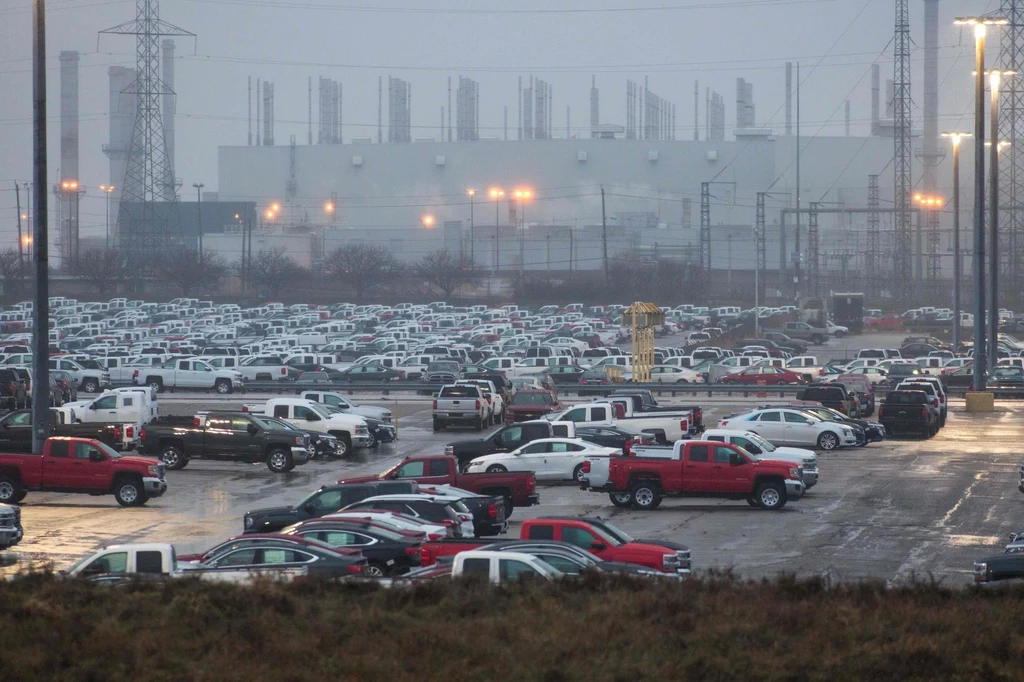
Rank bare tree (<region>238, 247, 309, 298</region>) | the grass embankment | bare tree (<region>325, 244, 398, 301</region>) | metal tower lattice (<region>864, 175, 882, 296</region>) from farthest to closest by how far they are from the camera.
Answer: bare tree (<region>238, 247, 309, 298</region>) → bare tree (<region>325, 244, 398, 301</region>) → metal tower lattice (<region>864, 175, 882, 296</region>) → the grass embankment

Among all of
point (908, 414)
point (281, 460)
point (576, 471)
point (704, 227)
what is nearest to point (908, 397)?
point (908, 414)

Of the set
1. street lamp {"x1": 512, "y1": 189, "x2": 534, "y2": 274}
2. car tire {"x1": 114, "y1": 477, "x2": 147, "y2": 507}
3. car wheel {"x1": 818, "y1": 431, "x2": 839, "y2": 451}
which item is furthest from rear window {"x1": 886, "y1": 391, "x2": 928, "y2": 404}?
street lamp {"x1": 512, "y1": 189, "x2": 534, "y2": 274}

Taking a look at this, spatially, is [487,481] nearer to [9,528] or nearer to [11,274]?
[9,528]

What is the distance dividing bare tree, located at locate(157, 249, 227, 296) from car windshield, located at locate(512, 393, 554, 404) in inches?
2860

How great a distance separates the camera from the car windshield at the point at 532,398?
39.7 metres

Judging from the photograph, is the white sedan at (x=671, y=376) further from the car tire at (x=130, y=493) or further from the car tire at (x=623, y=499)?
the car tire at (x=130, y=493)

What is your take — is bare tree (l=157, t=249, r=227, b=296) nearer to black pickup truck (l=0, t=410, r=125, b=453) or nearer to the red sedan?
the red sedan

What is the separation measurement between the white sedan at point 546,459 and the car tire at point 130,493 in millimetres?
6563

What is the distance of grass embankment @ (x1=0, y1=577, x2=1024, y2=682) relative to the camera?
10508 millimetres

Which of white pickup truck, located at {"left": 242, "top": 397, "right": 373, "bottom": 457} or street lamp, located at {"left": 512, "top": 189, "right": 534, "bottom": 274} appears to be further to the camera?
street lamp, located at {"left": 512, "top": 189, "right": 534, "bottom": 274}

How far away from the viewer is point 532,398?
130 feet

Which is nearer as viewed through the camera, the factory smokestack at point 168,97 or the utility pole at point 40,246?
the utility pole at point 40,246

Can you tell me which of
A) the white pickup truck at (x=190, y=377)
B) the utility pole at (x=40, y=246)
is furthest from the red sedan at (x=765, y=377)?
the utility pole at (x=40, y=246)

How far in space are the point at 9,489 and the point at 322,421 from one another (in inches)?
387
